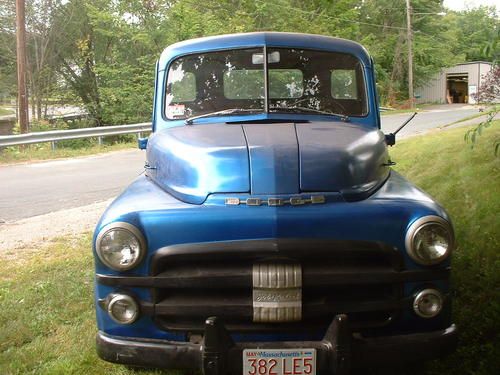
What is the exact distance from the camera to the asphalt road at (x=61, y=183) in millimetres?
7531

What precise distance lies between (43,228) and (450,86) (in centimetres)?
4530

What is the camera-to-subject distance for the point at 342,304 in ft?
8.01

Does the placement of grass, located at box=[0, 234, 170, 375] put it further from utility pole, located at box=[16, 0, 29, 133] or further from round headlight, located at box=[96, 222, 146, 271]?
utility pole, located at box=[16, 0, 29, 133]

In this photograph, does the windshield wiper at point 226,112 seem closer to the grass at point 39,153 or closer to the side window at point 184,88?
the side window at point 184,88

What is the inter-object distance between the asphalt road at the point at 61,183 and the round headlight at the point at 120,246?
4.79m

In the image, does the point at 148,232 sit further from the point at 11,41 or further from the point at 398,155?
the point at 11,41

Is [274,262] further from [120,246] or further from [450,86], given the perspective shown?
[450,86]

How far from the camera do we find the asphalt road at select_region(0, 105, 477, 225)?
753 centimetres

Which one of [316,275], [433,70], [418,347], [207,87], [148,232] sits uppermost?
[433,70]

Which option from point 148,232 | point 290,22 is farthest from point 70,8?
point 148,232

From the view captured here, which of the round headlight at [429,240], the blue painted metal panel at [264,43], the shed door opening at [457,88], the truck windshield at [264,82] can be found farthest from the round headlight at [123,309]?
the shed door opening at [457,88]

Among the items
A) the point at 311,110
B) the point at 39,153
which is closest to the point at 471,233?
the point at 311,110

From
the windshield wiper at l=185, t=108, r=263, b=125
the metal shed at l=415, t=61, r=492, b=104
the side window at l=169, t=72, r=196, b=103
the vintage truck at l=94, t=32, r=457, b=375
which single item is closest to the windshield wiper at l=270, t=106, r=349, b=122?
the windshield wiper at l=185, t=108, r=263, b=125

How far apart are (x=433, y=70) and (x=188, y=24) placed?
84.9 ft
